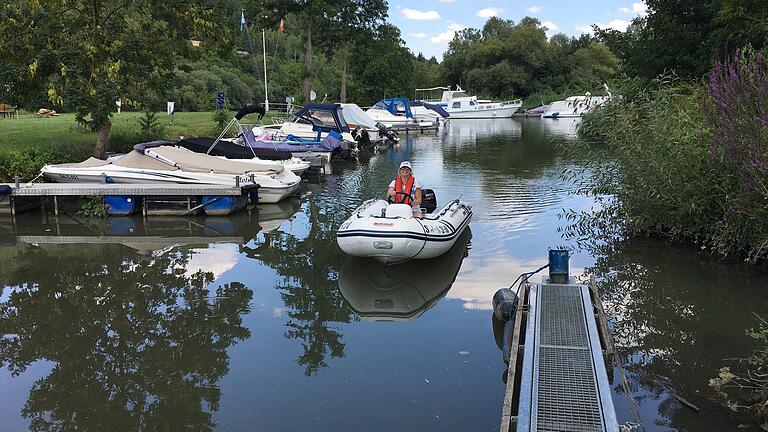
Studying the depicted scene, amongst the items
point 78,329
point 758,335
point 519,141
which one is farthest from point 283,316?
point 519,141

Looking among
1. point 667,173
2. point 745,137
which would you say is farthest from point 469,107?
point 745,137

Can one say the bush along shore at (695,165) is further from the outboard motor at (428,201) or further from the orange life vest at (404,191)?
the orange life vest at (404,191)

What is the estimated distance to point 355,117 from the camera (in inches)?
1302

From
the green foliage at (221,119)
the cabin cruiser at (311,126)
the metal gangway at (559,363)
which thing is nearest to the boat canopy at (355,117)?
the cabin cruiser at (311,126)

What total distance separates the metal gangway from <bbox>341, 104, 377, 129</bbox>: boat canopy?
2498 centimetres

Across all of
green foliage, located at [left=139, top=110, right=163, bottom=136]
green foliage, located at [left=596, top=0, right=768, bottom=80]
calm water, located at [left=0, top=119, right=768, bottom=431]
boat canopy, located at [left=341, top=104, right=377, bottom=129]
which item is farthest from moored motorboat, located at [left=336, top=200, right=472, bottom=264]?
boat canopy, located at [left=341, top=104, right=377, bottom=129]

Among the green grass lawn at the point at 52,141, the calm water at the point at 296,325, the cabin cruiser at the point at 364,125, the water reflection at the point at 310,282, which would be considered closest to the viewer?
the calm water at the point at 296,325

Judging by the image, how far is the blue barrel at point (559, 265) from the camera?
8.44m

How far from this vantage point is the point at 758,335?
18.4ft

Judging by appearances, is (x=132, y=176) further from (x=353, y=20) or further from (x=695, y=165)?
(x=353, y=20)

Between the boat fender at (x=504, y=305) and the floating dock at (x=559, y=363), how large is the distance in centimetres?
12

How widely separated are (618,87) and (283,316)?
25.6ft

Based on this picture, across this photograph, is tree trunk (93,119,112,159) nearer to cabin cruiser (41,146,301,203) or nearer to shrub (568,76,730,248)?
cabin cruiser (41,146,301,203)

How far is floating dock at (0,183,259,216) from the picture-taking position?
1448 cm
